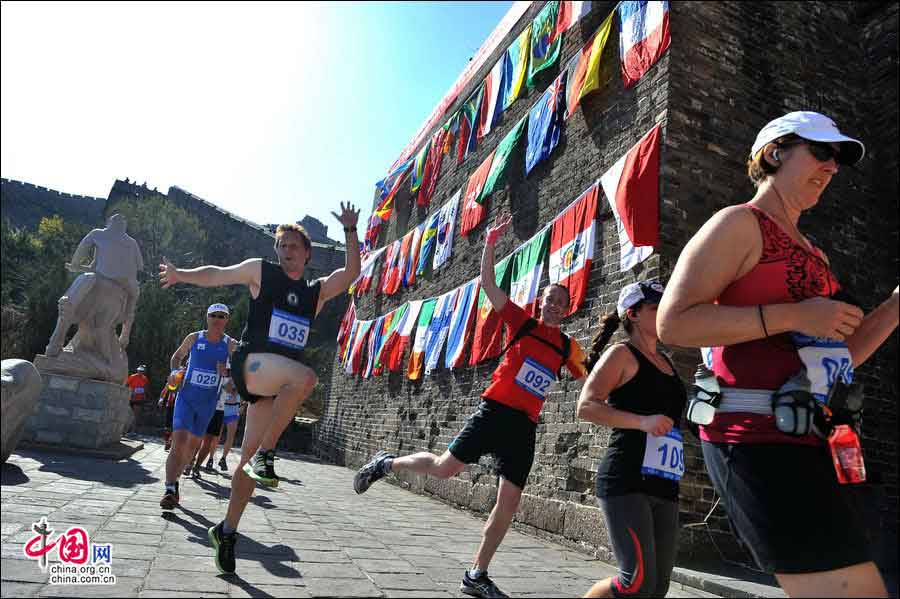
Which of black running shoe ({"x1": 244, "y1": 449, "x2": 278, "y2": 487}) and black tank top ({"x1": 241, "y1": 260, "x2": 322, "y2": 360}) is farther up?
black tank top ({"x1": 241, "y1": 260, "x2": 322, "y2": 360})

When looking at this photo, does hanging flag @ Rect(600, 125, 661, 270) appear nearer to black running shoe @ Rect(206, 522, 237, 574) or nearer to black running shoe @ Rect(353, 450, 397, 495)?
black running shoe @ Rect(353, 450, 397, 495)

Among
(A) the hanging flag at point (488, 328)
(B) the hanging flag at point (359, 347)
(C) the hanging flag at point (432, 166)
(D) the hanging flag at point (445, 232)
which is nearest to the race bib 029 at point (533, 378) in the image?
(A) the hanging flag at point (488, 328)

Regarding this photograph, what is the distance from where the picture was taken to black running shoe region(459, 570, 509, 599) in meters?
3.32

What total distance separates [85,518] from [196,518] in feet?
3.29

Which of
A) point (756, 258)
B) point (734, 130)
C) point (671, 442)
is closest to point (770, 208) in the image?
point (756, 258)

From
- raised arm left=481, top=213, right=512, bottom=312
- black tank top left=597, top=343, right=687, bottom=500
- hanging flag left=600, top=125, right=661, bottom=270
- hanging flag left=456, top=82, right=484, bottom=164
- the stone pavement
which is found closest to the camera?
black tank top left=597, top=343, right=687, bottom=500

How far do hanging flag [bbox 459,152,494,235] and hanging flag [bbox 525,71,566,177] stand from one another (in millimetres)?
1368

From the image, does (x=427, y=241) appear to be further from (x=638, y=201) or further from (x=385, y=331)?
(x=638, y=201)

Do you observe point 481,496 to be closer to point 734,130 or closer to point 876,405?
point 876,405

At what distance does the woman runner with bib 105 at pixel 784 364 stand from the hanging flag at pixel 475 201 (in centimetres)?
851

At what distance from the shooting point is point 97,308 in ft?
31.1

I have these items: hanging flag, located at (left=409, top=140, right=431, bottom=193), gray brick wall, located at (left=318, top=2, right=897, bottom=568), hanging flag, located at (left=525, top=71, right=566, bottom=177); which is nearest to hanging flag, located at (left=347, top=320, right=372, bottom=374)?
hanging flag, located at (left=409, top=140, right=431, bottom=193)

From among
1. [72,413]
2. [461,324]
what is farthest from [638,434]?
[72,413]

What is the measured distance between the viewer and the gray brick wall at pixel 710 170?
5832 millimetres
